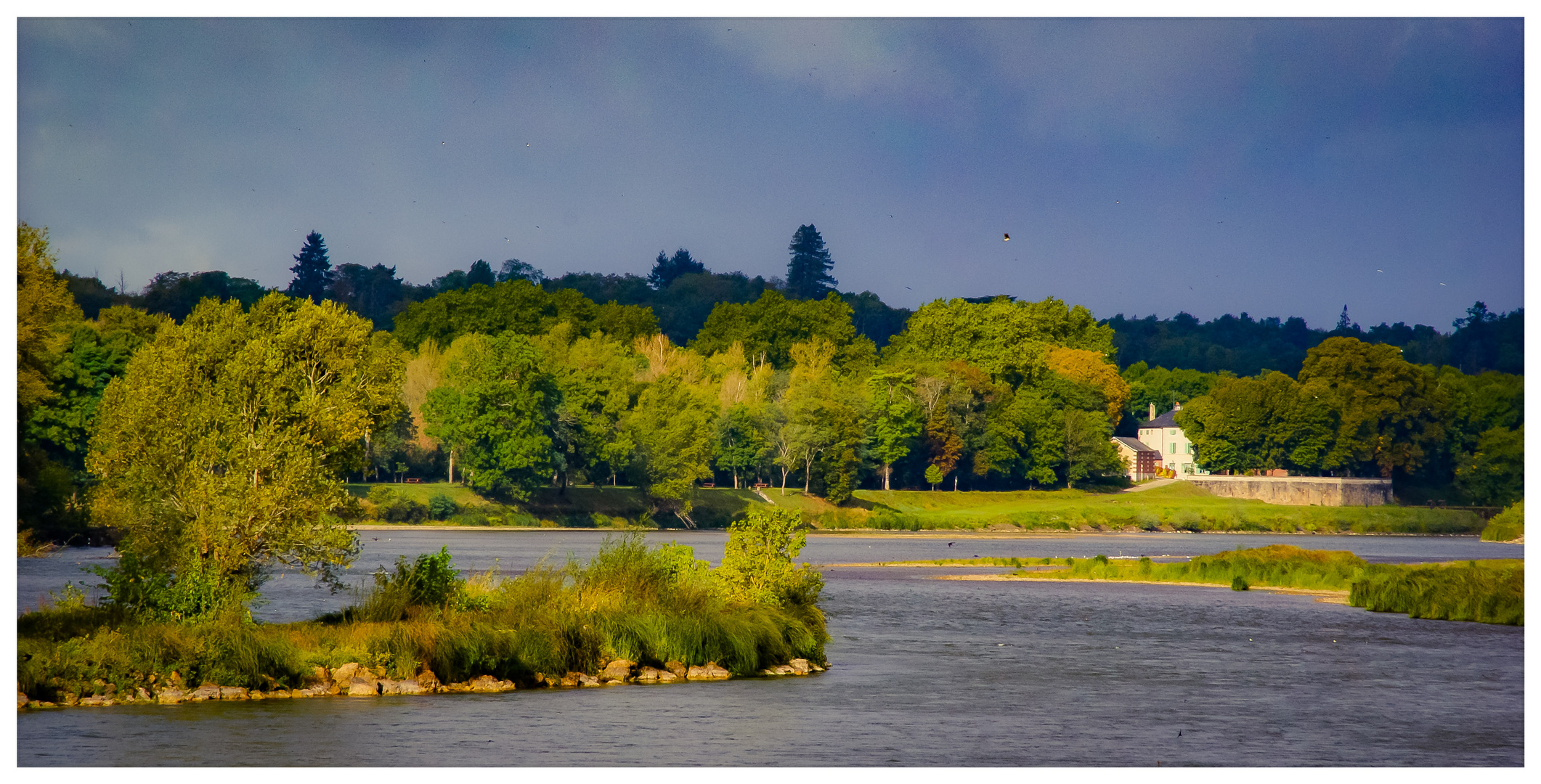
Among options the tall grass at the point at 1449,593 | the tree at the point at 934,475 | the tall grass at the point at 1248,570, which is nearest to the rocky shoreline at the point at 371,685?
the tall grass at the point at 1449,593

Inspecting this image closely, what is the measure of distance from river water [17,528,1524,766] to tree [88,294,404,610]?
10.7 ft

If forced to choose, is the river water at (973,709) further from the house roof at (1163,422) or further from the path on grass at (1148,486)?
the house roof at (1163,422)

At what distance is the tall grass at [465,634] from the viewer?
2317 cm

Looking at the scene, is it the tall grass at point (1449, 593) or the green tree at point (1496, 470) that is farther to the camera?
the green tree at point (1496, 470)

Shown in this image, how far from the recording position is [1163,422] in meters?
169

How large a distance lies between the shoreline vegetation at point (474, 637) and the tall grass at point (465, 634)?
0.03 meters

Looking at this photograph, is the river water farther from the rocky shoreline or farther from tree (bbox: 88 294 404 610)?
tree (bbox: 88 294 404 610)

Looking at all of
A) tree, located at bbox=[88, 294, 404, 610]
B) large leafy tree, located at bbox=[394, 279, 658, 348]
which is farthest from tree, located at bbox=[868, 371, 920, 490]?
tree, located at bbox=[88, 294, 404, 610]

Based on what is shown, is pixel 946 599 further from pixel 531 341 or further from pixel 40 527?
pixel 531 341

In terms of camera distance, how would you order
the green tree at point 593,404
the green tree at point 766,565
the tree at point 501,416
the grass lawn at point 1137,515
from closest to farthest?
the green tree at point 766,565
the tree at point 501,416
the green tree at point 593,404
the grass lawn at point 1137,515

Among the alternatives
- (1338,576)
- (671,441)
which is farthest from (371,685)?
Answer: (671,441)

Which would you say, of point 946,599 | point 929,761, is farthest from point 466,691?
point 946,599

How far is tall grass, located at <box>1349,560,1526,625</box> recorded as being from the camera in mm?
44125

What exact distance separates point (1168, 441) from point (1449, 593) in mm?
122542
